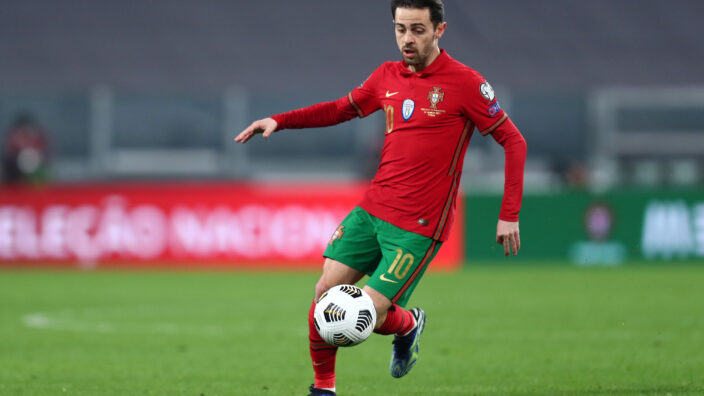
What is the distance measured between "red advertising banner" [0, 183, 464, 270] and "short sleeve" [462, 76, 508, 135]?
1206cm

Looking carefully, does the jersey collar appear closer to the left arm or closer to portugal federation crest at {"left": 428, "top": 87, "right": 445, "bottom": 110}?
portugal federation crest at {"left": 428, "top": 87, "right": 445, "bottom": 110}

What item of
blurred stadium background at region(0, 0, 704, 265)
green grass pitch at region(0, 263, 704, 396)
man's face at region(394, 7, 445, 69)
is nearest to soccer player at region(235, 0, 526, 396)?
man's face at region(394, 7, 445, 69)

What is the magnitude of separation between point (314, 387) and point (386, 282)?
73cm

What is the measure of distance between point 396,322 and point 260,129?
1276mm

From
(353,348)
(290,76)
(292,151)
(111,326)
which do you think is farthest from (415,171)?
(292,151)

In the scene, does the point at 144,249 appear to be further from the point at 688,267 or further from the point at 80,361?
the point at 80,361

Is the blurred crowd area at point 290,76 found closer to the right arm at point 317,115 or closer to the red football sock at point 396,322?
the right arm at point 317,115

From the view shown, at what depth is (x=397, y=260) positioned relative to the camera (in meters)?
6.02

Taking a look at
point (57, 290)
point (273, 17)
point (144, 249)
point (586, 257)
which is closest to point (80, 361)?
point (57, 290)

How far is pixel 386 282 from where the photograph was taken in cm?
603

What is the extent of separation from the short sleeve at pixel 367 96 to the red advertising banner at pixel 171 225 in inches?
460

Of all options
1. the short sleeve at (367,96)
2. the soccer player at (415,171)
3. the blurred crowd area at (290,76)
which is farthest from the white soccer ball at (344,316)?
the blurred crowd area at (290,76)

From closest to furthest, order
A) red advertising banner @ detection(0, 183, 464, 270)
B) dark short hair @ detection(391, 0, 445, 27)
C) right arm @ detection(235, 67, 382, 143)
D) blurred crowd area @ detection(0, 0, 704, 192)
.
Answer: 1. dark short hair @ detection(391, 0, 445, 27)
2. right arm @ detection(235, 67, 382, 143)
3. red advertising banner @ detection(0, 183, 464, 270)
4. blurred crowd area @ detection(0, 0, 704, 192)

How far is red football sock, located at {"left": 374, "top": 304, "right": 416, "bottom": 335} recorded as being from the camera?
624 centimetres
